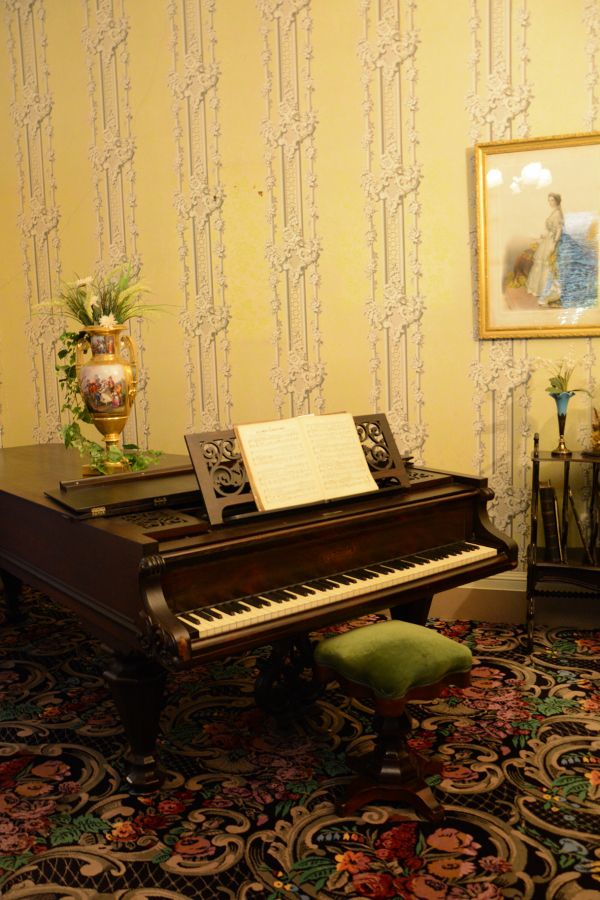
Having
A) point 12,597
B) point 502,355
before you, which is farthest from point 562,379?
point 12,597

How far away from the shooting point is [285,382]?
4453mm

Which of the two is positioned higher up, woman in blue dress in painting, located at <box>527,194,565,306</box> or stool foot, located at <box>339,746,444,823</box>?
woman in blue dress in painting, located at <box>527,194,565,306</box>

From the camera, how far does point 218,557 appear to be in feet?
7.69

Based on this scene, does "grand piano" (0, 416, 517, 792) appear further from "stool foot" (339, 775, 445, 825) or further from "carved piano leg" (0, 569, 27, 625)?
A: "carved piano leg" (0, 569, 27, 625)

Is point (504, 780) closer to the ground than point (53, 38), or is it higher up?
closer to the ground

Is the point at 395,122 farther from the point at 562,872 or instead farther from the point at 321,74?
the point at 562,872

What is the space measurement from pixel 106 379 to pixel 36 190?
96.3 inches

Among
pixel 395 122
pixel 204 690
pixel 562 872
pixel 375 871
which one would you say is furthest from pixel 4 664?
pixel 395 122

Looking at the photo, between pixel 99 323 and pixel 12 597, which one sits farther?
pixel 12 597

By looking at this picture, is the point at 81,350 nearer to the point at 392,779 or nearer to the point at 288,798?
the point at 288,798

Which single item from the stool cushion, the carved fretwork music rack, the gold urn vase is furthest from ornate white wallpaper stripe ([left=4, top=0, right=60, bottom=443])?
the stool cushion

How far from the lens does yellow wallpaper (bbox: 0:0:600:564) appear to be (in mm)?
3975

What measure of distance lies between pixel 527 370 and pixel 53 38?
3.34 m

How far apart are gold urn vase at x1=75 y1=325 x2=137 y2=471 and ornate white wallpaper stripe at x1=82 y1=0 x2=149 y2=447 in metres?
1.59
